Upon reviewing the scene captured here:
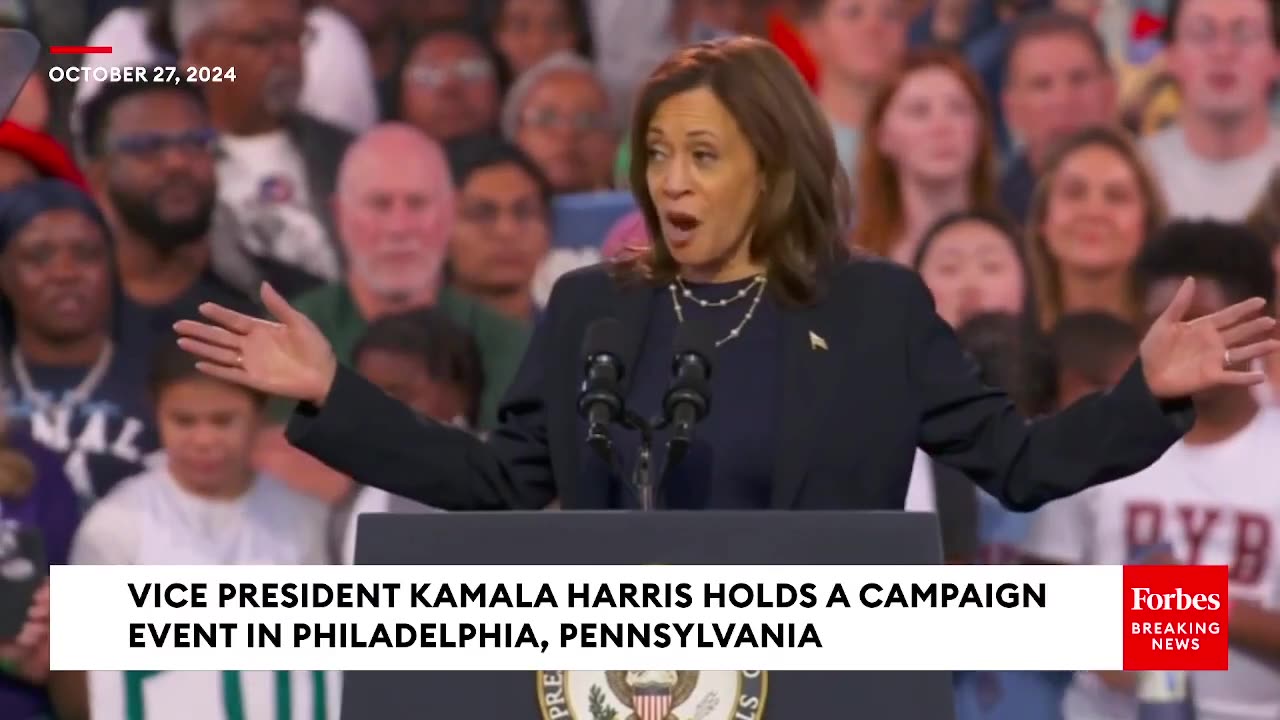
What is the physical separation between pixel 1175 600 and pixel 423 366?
8.75 ft

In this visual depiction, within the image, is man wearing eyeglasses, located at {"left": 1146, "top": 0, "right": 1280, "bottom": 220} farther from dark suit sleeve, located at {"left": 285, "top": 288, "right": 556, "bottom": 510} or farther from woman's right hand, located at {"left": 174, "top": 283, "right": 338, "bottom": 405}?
woman's right hand, located at {"left": 174, "top": 283, "right": 338, "bottom": 405}

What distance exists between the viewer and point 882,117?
5.35 metres

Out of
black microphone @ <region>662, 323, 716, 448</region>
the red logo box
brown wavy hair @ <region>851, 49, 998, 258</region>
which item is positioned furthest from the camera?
brown wavy hair @ <region>851, 49, 998, 258</region>

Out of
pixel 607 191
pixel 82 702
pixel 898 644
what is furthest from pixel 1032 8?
pixel 898 644

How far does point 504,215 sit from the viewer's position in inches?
210

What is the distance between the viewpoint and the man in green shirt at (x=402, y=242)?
5285 millimetres

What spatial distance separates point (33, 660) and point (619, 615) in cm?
323

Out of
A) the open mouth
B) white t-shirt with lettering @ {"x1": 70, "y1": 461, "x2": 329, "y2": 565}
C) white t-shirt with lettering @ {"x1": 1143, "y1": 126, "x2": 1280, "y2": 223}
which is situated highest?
white t-shirt with lettering @ {"x1": 1143, "y1": 126, "x2": 1280, "y2": 223}

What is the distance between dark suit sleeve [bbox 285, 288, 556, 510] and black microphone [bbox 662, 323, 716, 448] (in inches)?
18.0

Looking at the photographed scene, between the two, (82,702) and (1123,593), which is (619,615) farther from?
(82,702)

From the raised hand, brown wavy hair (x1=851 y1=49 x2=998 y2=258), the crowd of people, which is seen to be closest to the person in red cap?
the crowd of people

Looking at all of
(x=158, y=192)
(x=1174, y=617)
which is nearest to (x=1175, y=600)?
(x=1174, y=617)

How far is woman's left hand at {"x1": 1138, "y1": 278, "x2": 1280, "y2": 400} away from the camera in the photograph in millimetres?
2453

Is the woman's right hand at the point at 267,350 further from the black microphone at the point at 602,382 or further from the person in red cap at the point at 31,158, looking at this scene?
the person in red cap at the point at 31,158
